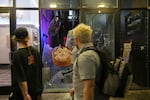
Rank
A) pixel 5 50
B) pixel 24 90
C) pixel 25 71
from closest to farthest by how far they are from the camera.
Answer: pixel 24 90
pixel 25 71
pixel 5 50

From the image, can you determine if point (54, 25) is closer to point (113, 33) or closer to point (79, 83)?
point (113, 33)

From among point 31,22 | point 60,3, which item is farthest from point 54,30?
point 60,3

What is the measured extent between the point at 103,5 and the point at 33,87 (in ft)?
18.8

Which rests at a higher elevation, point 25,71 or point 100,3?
point 100,3

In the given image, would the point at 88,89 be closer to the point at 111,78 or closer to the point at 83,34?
the point at 111,78

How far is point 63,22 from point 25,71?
535 centimetres

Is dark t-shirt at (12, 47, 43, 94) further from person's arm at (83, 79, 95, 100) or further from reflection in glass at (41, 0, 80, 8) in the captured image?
reflection in glass at (41, 0, 80, 8)

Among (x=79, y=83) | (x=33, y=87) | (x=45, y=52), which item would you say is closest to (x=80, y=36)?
(x=79, y=83)

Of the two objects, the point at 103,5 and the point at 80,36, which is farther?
the point at 103,5

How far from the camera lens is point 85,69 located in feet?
A: 9.61

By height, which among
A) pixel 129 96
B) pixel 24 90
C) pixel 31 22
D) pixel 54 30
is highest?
pixel 31 22

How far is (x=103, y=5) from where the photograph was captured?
28.6 feet

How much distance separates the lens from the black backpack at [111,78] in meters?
2.93

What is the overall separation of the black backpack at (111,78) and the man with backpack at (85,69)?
0.05m
